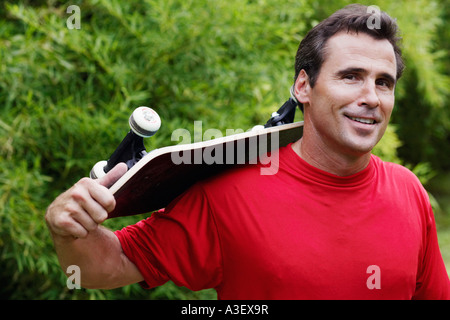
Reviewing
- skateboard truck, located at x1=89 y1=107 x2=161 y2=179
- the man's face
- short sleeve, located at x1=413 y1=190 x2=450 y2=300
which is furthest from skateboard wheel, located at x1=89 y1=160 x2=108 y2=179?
short sleeve, located at x1=413 y1=190 x2=450 y2=300

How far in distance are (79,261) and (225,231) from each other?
36 cm

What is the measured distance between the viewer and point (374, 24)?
4.72 ft

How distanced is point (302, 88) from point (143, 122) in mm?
540

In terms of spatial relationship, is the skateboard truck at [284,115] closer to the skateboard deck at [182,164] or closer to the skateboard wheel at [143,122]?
the skateboard deck at [182,164]

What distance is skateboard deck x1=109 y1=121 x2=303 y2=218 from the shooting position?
1.20m

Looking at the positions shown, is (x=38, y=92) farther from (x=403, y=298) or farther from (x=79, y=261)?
(x=403, y=298)

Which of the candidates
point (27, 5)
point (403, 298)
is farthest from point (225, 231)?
point (27, 5)

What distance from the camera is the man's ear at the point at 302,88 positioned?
1513 mm

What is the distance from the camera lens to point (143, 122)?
1.22m

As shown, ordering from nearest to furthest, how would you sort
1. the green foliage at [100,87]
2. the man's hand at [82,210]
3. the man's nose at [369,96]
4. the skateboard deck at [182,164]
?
the man's hand at [82,210]
the skateboard deck at [182,164]
the man's nose at [369,96]
the green foliage at [100,87]

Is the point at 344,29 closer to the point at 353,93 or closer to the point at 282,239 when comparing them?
the point at 353,93

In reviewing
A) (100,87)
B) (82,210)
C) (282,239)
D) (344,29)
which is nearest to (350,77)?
(344,29)

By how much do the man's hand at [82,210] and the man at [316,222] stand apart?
58 mm

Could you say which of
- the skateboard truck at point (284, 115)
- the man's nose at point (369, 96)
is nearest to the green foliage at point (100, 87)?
the skateboard truck at point (284, 115)
